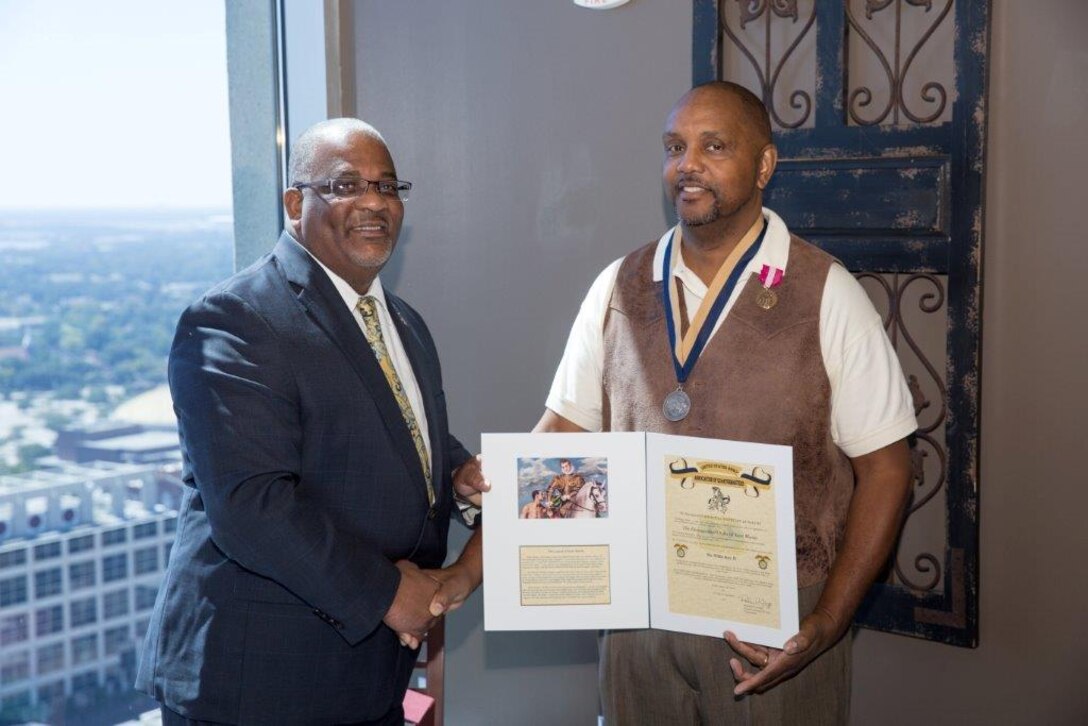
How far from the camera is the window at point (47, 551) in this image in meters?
3.03

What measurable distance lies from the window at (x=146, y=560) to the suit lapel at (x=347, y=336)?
1.47 meters

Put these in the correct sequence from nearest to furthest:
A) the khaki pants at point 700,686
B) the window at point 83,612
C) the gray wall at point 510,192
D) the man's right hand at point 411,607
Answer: the man's right hand at point 411,607, the khaki pants at point 700,686, the window at point 83,612, the gray wall at point 510,192

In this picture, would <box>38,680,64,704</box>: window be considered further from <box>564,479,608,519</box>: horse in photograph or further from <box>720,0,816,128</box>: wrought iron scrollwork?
<box>720,0,816,128</box>: wrought iron scrollwork

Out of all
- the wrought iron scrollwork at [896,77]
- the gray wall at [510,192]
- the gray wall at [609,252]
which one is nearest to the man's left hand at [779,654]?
the gray wall at [609,252]

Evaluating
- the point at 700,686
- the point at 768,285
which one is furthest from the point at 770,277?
the point at 700,686

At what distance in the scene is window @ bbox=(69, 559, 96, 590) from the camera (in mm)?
3139

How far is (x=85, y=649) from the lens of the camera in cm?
322

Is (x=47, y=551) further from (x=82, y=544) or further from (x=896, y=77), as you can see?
(x=896, y=77)

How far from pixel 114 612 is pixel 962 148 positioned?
2.68 m

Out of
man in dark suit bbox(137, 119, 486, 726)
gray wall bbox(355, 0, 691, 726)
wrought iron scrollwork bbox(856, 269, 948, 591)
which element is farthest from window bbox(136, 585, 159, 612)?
wrought iron scrollwork bbox(856, 269, 948, 591)

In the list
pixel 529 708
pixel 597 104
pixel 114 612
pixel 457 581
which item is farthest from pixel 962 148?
pixel 114 612

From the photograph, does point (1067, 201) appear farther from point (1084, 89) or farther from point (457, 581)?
point (457, 581)

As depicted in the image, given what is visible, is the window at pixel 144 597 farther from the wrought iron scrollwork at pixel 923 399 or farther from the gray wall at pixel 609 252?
the wrought iron scrollwork at pixel 923 399

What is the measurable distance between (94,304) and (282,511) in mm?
1465
